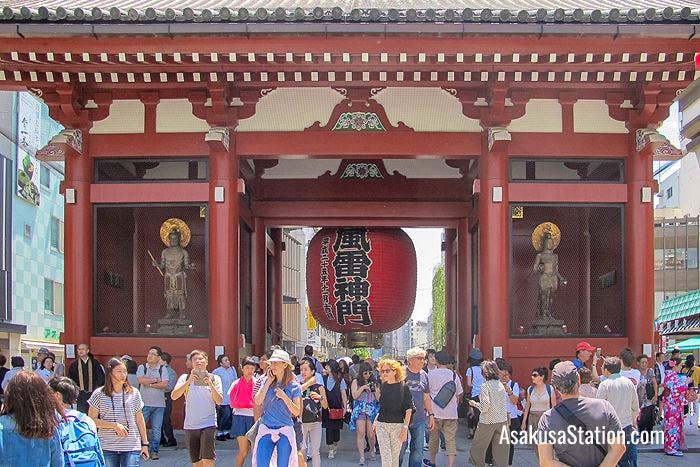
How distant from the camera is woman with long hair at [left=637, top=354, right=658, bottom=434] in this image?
39.0 ft

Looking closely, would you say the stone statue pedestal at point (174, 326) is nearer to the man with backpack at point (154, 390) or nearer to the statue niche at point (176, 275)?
the statue niche at point (176, 275)

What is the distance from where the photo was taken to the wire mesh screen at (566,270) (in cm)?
1374

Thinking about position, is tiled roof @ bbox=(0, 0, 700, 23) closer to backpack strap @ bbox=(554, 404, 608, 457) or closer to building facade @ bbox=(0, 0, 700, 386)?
building facade @ bbox=(0, 0, 700, 386)

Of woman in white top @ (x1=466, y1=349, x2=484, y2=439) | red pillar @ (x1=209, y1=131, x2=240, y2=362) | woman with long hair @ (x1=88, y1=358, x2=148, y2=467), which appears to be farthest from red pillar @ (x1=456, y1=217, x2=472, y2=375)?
woman with long hair @ (x1=88, y1=358, x2=148, y2=467)

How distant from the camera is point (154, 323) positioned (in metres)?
14.9

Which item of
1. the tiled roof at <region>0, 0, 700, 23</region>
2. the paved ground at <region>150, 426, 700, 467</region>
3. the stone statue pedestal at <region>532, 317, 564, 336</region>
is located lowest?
the paved ground at <region>150, 426, 700, 467</region>

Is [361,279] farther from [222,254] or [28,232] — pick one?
[28,232]

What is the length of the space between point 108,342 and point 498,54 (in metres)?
6.62

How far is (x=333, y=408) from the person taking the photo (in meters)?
12.1

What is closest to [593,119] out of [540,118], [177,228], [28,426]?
[540,118]

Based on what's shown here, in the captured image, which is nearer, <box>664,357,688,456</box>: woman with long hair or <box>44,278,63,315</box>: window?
<box>664,357,688,456</box>: woman with long hair

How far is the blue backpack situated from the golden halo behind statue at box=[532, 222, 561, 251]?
32.5 ft

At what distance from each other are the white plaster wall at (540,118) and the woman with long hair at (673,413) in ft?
12.5

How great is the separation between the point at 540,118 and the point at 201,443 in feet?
22.4
